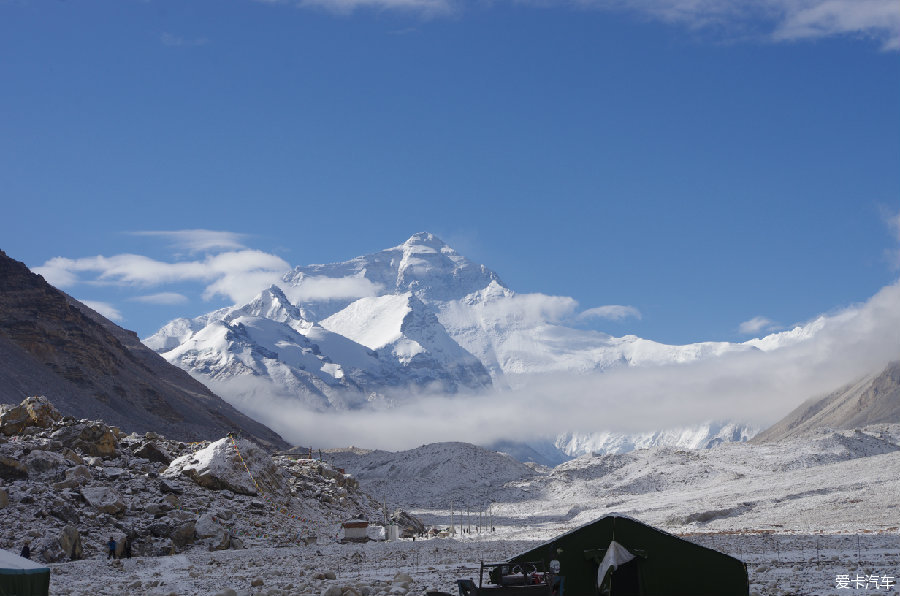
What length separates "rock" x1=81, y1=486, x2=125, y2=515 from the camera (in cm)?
3669

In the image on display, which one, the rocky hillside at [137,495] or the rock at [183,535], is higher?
the rocky hillside at [137,495]

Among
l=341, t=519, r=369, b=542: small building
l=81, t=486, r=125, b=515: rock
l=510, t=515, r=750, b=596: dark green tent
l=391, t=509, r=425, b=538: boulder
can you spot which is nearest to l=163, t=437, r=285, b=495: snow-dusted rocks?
l=341, t=519, r=369, b=542: small building

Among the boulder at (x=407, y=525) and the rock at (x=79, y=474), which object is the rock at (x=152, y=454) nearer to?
the rock at (x=79, y=474)

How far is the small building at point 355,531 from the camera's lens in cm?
4400

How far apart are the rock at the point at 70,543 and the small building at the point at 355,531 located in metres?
14.4

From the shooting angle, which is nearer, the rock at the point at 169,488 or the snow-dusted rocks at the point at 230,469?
the rock at the point at 169,488

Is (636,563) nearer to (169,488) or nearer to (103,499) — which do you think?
(103,499)

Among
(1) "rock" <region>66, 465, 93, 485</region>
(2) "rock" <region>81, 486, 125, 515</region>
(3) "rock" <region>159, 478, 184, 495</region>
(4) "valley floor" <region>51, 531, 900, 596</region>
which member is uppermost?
(1) "rock" <region>66, 465, 93, 485</region>

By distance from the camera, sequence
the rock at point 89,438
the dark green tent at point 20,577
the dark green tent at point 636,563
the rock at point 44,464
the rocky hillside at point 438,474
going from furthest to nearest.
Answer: the rocky hillside at point 438,474 < the rock at point 89,438 < the rock at point 44,464 < the dark green tent at point 20,577 < the dark green tent at point 636,563

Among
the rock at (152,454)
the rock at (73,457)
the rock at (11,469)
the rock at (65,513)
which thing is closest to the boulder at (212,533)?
the rock at (65,513)

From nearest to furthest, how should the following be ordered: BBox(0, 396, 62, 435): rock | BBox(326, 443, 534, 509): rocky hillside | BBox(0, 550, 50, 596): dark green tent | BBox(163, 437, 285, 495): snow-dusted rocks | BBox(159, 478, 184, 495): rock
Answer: BBox(0, 550, 50, 596): dark green tent, BBox(159, 478, 184, 495): rock, BBox(163, 437, 285, 495): snow-dusted rocks, BBox(0, 396, 62, 435): rock, BBox(326, 443, 534, 509): rocky hillside

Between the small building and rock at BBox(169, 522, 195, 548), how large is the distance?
355 inches

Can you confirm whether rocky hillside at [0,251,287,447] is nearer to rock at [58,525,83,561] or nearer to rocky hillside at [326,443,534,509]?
rocky hillside at [326,443,534,509]

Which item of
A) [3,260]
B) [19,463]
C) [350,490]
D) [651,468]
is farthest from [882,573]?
[3,260]
